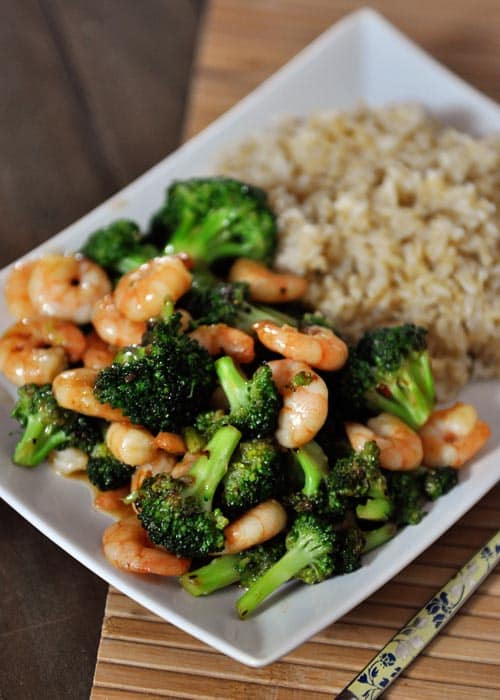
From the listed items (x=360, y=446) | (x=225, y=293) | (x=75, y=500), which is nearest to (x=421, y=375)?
(x=360, y=446)

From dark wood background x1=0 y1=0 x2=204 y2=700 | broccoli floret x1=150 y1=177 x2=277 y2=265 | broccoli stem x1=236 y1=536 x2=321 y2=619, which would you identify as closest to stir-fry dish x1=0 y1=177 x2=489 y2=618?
broccoli stem x1=236 y1=536 x2=321 y2=619

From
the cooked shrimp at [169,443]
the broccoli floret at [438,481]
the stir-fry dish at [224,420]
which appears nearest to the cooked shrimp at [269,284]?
the stir-fry dish at [224,420]

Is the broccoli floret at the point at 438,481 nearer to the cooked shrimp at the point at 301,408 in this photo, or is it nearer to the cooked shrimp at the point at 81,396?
the cooked shrimp at the point at 301,408

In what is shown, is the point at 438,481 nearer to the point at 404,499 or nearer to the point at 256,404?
the point at 404,499

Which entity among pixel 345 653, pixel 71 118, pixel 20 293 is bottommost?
pixel 345 653

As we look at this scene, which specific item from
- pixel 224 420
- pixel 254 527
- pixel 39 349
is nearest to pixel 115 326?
pixel 39 349

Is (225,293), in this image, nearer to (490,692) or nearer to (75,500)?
(75,500)

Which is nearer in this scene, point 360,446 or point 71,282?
point 360,446
